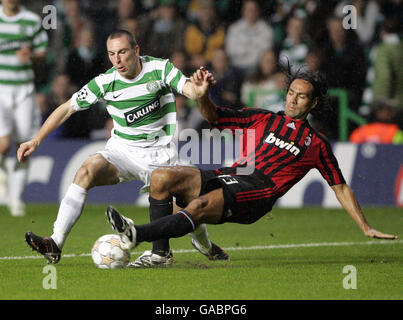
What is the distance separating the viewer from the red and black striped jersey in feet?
21.5

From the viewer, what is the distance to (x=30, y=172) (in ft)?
36.9

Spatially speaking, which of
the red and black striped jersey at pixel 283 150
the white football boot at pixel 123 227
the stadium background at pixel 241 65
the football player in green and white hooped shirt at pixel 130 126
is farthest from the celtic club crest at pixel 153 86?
the stadium background at pixel 241 65

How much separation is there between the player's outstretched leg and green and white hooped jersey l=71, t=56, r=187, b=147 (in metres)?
1.10

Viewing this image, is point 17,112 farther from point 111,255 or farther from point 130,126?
point 111,255

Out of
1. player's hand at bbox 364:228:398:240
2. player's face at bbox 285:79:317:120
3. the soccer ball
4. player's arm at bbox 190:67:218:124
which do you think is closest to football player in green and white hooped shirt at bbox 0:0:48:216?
the soccer ball

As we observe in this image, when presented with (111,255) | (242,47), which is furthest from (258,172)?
(242,47)

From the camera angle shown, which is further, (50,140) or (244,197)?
(50,140)

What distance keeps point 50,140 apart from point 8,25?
181 centimetres

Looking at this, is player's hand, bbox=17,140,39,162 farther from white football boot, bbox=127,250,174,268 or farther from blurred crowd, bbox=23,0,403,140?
blurred crowd, bbox=23,0,403,140

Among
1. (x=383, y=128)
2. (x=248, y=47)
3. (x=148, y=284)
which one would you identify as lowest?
(x=148, y=284)

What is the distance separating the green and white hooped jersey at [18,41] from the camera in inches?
405

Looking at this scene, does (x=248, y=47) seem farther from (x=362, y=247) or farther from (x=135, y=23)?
(x=362, y=247)

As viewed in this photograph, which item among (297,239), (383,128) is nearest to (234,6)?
(383,128)

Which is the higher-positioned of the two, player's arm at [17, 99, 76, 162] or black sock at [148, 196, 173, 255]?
player's arm at [17, 99, 76, 162]
